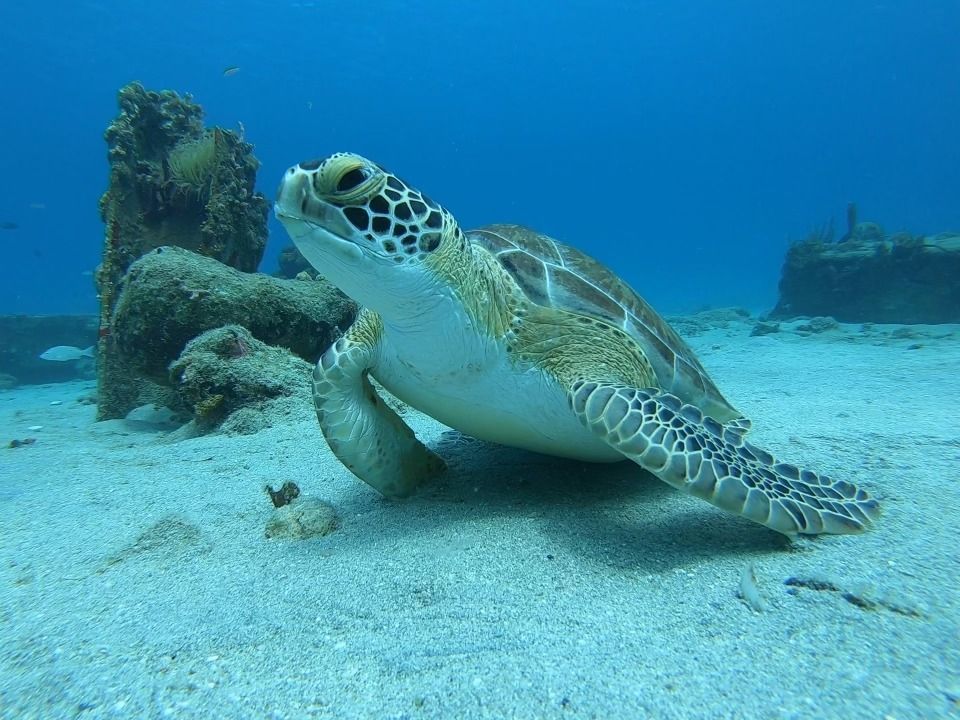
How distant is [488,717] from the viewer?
1302 mm

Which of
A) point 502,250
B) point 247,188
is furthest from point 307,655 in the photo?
point 247,188

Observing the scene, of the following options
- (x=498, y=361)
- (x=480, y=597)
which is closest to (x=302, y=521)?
(x=480, y=597)

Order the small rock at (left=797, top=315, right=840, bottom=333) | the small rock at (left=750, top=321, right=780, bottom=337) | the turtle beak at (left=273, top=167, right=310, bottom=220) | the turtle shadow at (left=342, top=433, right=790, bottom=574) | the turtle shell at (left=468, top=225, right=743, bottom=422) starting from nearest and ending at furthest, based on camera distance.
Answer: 1. the turtle beak at (left=273, top=167, right=310, bottom=220)
2. the turtle shadow at (left=342, top=433, right=790, bottom=574)
3. the turtle shell at (left=468, top=225, right=743, bottom=422)
4. the small rock at (left=797, top=315, right=840, bottom=333)
5. the small rock at (left=750, top=321, right=780, bottom=337)

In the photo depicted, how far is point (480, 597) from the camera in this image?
1.99m

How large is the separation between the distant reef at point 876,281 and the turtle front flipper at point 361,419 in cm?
1744

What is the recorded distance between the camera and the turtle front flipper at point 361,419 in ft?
9.45

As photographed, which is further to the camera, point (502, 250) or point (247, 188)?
point (247, 188)

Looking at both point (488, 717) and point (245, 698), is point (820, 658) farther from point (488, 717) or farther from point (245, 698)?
point (245, 698)

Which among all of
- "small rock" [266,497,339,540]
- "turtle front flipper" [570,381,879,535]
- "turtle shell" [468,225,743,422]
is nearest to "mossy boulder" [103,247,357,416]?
"turtle shell" [468,225,743,422]

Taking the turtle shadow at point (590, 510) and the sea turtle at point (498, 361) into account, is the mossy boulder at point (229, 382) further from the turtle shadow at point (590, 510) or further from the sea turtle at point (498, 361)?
the sea turtle at point (498, 361)

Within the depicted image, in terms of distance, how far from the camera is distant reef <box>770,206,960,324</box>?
14.2 meters

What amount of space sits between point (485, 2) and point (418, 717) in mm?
111271

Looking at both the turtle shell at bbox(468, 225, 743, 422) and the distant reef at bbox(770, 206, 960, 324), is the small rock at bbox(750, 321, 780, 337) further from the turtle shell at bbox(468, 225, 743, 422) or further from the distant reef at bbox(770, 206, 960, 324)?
the turtle shell at bbox(468, 225, 743, 422)

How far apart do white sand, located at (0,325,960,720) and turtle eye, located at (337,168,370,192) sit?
171cm
